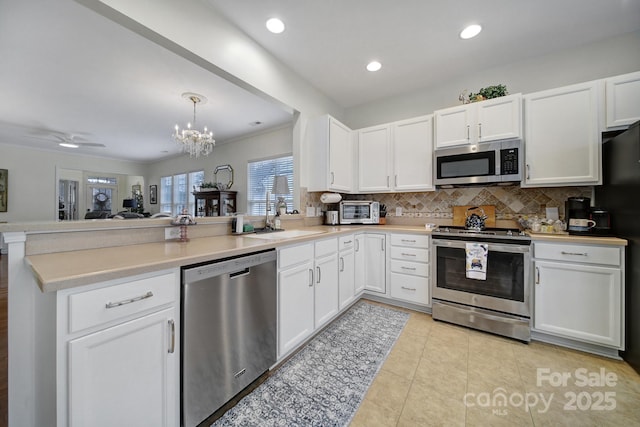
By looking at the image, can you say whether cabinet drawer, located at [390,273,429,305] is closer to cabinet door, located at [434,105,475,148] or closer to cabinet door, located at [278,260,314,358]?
cabinet door, located at [278,260,314,358]

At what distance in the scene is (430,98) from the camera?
306 centimetres

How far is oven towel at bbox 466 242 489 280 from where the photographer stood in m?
2.11

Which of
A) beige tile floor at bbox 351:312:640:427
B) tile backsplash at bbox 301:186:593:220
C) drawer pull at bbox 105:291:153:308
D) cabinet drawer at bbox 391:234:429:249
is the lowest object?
beige tile floor at bbox 351:312:640:427

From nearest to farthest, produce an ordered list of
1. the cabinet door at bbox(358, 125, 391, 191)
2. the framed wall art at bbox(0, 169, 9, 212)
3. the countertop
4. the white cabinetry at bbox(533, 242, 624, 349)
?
the countertop
the white cabinetry at bbox(533, 242, 624, 349)
the cabinet door at bbox(358, 125, 391, 191)
the framed wall art at bbox(0, 169, 9, 212)

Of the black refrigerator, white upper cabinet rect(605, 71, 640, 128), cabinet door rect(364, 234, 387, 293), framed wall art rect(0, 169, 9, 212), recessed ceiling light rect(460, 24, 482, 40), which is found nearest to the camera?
the black refrigerator

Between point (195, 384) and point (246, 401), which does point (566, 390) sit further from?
point (195, 384)

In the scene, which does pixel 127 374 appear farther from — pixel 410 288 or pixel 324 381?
pixel 410 288

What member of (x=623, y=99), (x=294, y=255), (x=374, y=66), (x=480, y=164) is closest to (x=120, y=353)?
(x=294, y=255)

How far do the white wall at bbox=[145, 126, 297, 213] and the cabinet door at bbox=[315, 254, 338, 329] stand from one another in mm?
2859

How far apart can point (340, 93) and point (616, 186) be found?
290cm

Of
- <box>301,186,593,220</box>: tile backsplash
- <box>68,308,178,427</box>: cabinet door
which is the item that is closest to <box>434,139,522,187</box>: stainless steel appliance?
<box>301,186,593,220</box>: tile backsplash

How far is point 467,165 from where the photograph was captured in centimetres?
247

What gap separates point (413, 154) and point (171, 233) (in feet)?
8.66

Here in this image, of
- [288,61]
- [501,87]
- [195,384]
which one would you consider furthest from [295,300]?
[501,87]
